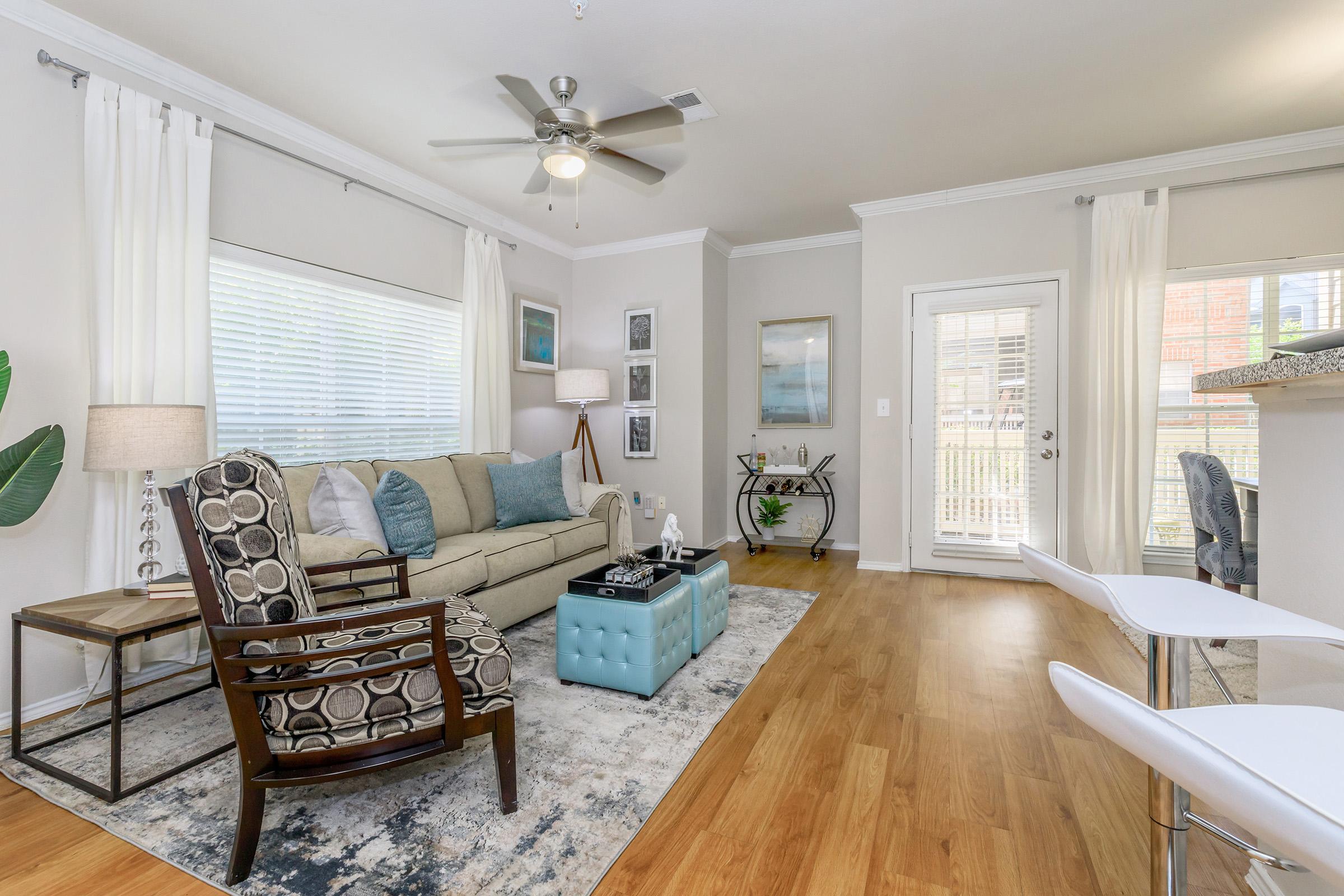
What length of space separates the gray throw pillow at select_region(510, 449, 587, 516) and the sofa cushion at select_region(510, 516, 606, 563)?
9cm

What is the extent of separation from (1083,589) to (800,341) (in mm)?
4650

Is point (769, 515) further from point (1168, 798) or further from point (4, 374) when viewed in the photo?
point (4, 374)

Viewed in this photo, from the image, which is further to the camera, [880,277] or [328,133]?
[880,277]

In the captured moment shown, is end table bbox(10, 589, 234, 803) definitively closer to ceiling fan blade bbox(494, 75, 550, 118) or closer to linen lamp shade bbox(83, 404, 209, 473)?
linen lamp shade bbox(83, 404, 209, 473)

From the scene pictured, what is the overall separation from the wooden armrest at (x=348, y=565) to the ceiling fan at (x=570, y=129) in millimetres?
1899

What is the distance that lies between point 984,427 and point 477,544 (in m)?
3.54

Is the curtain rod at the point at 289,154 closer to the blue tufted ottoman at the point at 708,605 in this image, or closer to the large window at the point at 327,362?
the large window at the point at 327,362

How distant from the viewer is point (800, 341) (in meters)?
5.59

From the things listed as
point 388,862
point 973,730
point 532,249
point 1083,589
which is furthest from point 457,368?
point 1083,589

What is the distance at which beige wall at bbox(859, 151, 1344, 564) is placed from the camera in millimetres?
3641

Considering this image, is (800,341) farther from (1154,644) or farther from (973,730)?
(1154,644)

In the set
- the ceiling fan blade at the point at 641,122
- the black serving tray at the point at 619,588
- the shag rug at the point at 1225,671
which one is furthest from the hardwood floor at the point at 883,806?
the ceiling fan blade at the point at 641,122

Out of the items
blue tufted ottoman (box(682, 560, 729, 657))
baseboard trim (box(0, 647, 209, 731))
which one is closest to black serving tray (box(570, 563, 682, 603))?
blue tufted ottoman (box(682, 560, 729, 657))

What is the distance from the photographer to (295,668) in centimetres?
158
